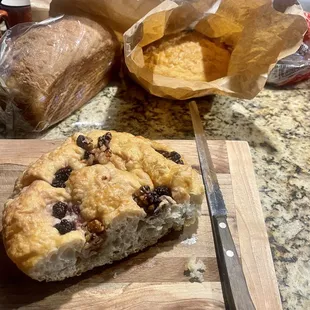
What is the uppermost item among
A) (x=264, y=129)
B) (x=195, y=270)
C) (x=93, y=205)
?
(x=93, y=205)

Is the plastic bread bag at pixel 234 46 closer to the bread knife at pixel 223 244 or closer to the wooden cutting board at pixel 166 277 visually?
the bread knife at pixel 223 244

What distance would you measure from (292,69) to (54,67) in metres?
0.66

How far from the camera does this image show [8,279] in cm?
84

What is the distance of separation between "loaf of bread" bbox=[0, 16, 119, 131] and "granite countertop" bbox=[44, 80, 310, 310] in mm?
52

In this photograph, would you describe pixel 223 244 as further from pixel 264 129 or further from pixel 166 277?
pixel 264 129

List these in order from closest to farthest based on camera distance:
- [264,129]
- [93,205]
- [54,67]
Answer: [93,205]
[54,67]
[264,129]

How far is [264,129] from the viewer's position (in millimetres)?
1262

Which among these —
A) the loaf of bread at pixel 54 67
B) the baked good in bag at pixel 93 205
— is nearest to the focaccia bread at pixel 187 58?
the loaf of bread at pixel 54 67

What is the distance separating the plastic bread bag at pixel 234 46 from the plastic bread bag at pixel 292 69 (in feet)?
0.46

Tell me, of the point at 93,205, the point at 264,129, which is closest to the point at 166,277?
the point at 93,205

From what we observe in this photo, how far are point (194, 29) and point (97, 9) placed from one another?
0.28 m

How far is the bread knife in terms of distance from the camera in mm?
809

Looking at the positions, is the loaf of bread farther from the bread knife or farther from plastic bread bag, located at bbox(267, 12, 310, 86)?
Result: plastic bread bag, located at bbox(267, 12, 310, 86)

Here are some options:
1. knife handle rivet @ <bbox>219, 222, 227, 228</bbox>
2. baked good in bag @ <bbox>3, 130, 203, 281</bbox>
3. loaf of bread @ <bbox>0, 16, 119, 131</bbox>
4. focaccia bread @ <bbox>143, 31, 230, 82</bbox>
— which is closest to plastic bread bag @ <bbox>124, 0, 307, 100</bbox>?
focaccia bread @ <bbox>143, 31, 230, 82</bbox>
